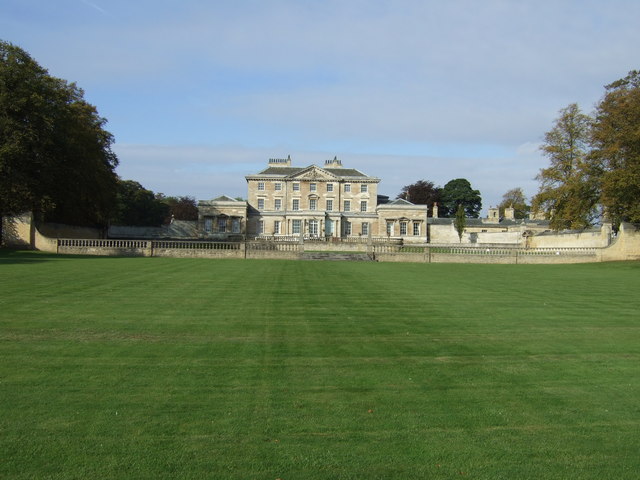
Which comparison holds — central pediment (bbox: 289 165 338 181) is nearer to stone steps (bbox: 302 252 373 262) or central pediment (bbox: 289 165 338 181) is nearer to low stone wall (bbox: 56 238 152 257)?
stone steps (bbox: 302 252 373 262)

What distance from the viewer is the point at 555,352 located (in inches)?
335

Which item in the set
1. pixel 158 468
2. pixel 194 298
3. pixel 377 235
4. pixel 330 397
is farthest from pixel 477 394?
pixel 377 235

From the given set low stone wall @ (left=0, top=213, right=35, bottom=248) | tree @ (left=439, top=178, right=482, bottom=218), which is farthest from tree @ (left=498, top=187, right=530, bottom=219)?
low stone wall @ (left=0, top=213, right=35, bottom=248)

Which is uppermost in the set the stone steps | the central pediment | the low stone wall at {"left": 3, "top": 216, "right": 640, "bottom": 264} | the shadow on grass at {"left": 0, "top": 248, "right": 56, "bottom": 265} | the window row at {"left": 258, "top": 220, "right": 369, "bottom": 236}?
the central pediment

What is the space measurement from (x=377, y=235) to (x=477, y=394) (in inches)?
2829

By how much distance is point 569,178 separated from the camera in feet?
150

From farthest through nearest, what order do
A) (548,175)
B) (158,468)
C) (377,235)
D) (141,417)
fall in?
(377,235), (548,175), (141,417), (158,468)

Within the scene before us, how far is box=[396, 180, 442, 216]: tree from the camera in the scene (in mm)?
101688

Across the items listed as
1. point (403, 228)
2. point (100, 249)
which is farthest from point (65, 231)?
point (403, 228)

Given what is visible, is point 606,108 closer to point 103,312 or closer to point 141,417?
point 103,312

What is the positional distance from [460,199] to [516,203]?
563 inches

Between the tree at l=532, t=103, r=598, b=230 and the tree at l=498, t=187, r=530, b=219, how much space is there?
57556mm

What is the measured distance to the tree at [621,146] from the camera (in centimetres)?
3638

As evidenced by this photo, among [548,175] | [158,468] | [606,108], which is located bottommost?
[158,468]
